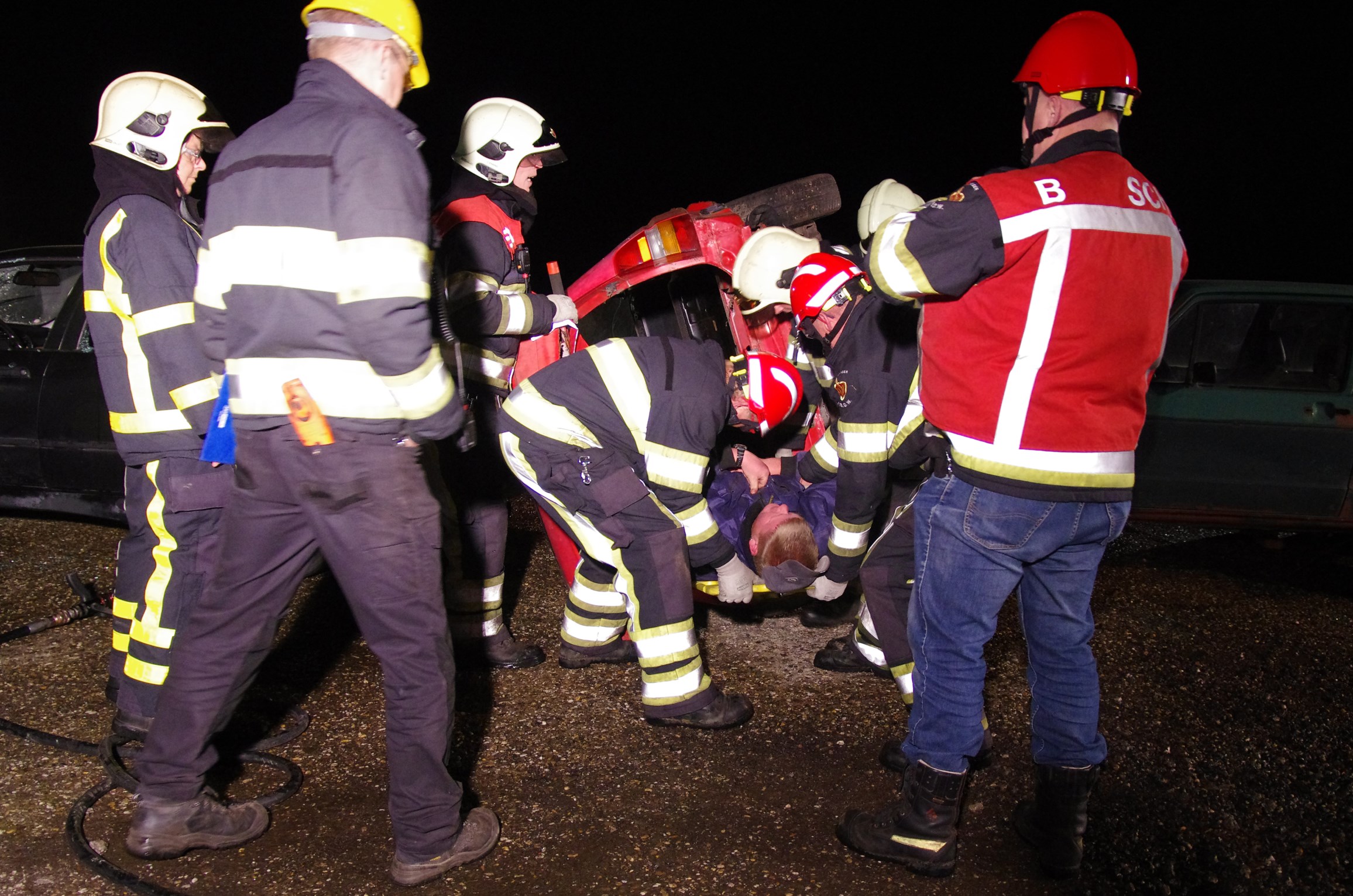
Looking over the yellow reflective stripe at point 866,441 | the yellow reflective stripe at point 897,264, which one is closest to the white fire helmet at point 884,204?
the yellow reflective stripe at point 866,441

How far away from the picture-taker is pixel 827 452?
340 centimetres

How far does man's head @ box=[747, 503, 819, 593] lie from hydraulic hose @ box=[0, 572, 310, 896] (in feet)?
5.50

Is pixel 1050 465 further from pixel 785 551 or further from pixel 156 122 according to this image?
pixel 156 122

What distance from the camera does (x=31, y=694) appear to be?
3.33 meters

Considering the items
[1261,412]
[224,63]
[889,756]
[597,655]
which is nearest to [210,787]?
[597,655]

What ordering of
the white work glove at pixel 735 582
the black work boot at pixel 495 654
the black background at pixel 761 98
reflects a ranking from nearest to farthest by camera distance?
the white work glove at pixel 735 582, the black work boot at pixel 495 654, the black background at pixel 761 98

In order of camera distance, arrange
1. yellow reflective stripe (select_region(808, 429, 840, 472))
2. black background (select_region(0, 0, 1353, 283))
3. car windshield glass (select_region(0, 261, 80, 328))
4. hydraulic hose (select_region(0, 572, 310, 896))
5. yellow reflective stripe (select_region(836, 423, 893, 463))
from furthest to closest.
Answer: black background (select_region(0, 0, 1353, 283)) < car windshield glass (select_region(0, 261, 80, 328)) < yellow reflective stripe (select_region(808, 429, 840, 472)) < yellow reflective stripe (select_region(836, 423, 893, 463)) < hydraulic hose (select_region(0, 572, 310, 896))

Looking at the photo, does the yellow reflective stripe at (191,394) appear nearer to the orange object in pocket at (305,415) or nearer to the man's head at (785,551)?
the orange object in pocket at (305,415)

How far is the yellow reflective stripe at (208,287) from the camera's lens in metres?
2.13

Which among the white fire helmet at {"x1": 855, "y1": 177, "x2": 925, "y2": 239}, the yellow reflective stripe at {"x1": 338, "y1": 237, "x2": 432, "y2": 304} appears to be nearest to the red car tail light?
the white fire helmet at {"x1": 855, "y1": 177, "x2": 925, "y2": 239}

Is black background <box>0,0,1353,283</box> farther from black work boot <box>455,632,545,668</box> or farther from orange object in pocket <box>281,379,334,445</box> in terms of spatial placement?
orange object in pocket <box>281,379,334,445</box>

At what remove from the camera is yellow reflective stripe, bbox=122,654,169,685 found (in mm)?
2852

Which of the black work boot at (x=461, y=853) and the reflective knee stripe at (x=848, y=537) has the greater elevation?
the reflective knee stripe at (x=848, y=537)

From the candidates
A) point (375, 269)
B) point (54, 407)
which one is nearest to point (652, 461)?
point (375, 269)
